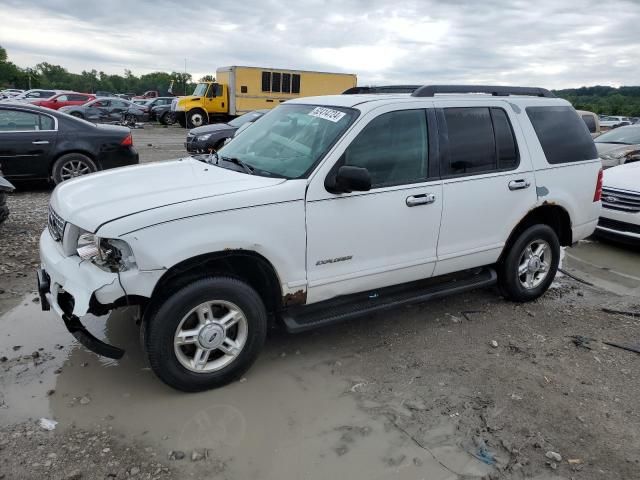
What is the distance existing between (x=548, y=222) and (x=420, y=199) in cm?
187

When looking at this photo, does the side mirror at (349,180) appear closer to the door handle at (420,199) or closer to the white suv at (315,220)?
the white suv at (315,220)

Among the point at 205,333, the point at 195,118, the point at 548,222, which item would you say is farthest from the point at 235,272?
the point at 195,118

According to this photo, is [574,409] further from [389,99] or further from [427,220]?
[389,99]

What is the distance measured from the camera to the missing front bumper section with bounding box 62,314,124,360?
3.24 m

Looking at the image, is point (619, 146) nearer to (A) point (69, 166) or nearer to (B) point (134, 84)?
(A) point (69, 166)

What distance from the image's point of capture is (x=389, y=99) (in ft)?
13.5

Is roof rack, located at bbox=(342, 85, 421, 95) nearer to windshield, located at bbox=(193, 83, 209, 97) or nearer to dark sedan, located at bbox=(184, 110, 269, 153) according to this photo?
dark sedan, located at bbox=(184, 110, 269, 153)

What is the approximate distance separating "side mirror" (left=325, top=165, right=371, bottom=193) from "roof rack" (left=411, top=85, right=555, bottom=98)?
114 centimetres

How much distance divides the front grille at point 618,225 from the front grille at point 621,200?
0.18 metres

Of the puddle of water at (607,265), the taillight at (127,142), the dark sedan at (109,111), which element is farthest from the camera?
the dark sedan at (109,111)

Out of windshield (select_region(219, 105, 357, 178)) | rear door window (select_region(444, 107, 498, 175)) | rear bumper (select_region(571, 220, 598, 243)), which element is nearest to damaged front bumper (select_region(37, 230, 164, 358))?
windshield (select_region(219, 105, 357, 178))

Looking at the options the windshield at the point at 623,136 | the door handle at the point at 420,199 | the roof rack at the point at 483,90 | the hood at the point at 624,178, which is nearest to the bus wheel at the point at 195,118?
the windshield at the point at 623,136

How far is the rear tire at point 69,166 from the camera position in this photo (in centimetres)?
878

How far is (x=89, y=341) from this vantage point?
3.24m
